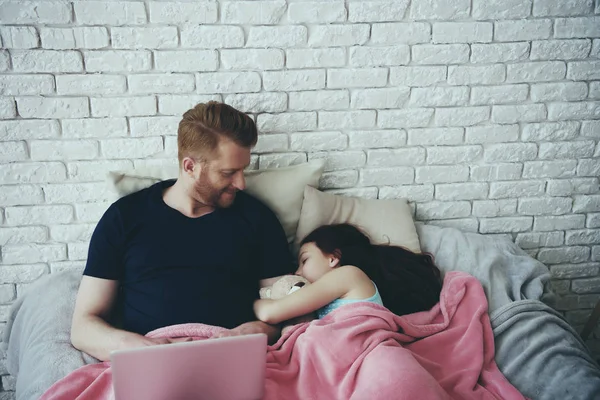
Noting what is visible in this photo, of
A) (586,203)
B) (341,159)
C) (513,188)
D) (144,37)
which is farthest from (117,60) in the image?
(586,203)

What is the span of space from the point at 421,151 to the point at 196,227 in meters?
1.01

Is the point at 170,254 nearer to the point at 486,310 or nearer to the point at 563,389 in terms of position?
the point at 486,310

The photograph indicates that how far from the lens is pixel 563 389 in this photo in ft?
4.78

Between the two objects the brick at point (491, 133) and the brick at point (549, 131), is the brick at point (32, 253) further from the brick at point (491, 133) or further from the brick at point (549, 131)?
the brick at point (549, 131)

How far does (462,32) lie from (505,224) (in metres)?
0.88

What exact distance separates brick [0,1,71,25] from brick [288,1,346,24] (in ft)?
2.64

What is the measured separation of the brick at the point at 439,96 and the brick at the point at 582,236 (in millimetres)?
841

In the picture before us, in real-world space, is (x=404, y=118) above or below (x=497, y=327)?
above

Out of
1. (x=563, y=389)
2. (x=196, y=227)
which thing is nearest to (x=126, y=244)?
(x=196, y=227)

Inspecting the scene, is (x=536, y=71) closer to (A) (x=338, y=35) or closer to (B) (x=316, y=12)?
(A) (x=338, y=35)

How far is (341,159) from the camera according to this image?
213 cm

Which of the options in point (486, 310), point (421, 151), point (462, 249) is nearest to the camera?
point (486, 310)

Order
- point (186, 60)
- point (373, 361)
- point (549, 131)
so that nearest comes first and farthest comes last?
point (373, 361) → point (186, 60) → point (549, 131)

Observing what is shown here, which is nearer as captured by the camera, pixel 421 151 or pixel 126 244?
pixel 126 244
